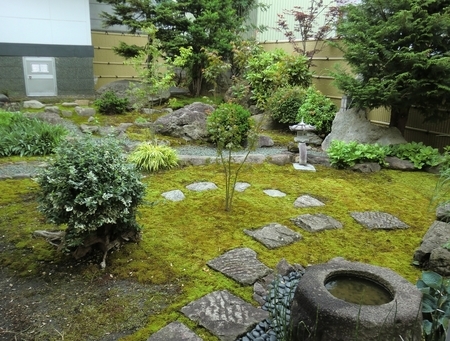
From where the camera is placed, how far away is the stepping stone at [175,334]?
2336mm

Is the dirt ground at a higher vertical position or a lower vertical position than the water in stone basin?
lower

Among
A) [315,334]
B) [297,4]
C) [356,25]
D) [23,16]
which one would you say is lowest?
[315,334]

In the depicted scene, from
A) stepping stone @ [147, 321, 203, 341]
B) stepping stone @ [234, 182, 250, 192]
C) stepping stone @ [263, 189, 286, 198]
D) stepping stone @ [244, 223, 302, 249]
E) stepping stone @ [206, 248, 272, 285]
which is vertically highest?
stepping stone @ [234, 182, 250, 192]

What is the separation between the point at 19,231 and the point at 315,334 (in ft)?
10.2

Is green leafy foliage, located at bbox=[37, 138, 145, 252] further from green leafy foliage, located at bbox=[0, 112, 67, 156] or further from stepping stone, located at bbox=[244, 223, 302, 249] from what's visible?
green leafy foliage, located at bbox=[0, 112, 67, 156]

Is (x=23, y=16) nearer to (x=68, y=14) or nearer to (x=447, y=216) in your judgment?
(x=68, y=14)

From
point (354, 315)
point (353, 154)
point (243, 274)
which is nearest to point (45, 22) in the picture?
point (353, 154)

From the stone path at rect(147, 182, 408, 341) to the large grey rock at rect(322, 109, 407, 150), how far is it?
308 cm

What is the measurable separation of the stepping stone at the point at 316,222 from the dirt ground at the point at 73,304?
180cm

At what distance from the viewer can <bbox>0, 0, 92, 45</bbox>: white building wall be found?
10.6m

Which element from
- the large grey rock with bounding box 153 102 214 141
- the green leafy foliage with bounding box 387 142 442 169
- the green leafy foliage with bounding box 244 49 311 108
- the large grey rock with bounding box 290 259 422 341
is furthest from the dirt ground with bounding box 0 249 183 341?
the green leafy foliage with bounding box 244 49 311 108

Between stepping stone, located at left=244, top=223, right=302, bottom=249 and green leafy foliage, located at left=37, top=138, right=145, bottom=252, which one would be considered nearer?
green leafy foliage, located at left=37, top=138, right=145, bottom=252

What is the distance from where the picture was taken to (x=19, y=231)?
3684 mm

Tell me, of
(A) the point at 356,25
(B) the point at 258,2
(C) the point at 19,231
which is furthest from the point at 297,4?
(C) the point at 19,231
